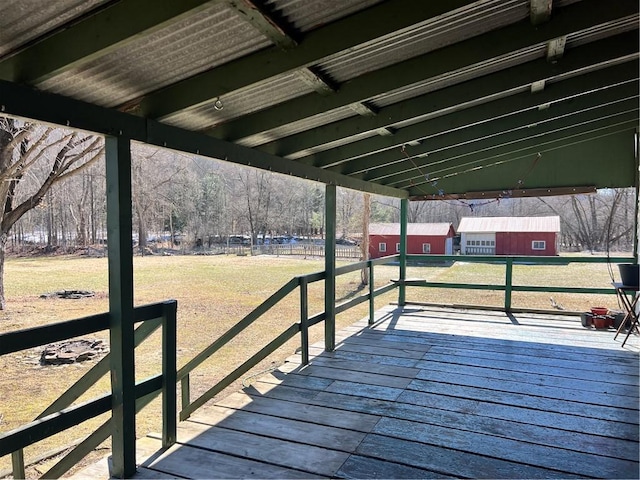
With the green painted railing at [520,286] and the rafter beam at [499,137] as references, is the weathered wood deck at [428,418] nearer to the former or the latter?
the green painted railing at [520,286]

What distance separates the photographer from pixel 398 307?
674 centimetres

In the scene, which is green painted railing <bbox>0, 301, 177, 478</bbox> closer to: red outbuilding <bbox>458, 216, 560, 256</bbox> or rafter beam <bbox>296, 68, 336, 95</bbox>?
rafter beam <bbox>296, 68, 336, 95</bbox>

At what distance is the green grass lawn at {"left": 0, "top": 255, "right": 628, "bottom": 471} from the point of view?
6.47 meters

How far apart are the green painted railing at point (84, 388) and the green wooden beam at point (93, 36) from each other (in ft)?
3.56

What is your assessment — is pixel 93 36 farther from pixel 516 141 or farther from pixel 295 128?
pixel 516 141

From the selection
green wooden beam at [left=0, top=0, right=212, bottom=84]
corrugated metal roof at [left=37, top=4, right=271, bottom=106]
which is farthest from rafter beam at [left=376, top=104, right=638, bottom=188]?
green wooden beam at [left=0, top=0, right=212, bottom=84]

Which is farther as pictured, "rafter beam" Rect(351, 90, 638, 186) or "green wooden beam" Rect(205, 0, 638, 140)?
"rafter beam" Rect(351, 90, 638, 186)

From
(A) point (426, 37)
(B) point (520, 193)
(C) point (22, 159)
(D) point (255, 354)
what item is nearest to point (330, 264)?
(D) point (255, 354)

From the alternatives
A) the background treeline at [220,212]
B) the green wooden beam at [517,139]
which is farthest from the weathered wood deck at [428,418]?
the background treeline at [220,212]

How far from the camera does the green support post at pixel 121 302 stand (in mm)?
2125

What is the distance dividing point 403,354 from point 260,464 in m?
2.32

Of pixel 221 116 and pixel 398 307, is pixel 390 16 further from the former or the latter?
pixel 398 307

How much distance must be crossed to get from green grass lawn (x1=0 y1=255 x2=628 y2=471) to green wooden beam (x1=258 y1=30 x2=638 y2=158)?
405 cm

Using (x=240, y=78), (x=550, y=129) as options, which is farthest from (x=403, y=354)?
(x=240, y=78)
